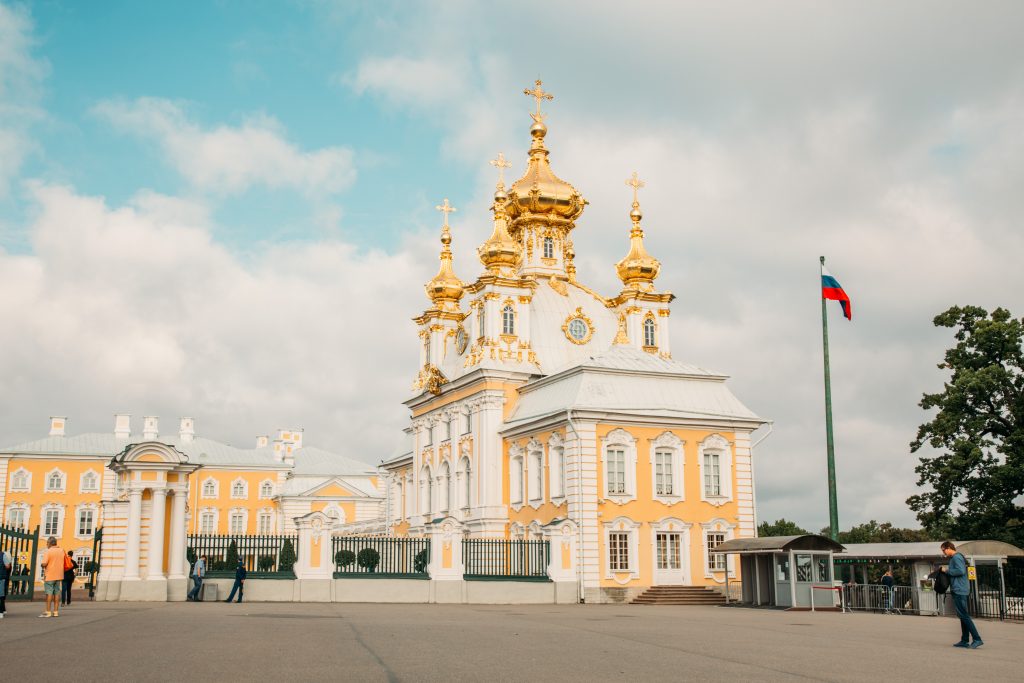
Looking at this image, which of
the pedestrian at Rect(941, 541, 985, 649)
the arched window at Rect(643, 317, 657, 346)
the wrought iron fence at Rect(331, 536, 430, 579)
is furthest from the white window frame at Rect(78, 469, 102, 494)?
Answer: the pedestrian at Rect(941, 541, 985, 649)

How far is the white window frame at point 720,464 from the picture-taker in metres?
38.4

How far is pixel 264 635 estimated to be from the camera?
52.4 ft

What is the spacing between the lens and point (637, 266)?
50.9 meters

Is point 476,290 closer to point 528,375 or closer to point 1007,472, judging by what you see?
point 528,375

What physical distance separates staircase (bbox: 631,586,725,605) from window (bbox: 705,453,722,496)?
395 centimetres

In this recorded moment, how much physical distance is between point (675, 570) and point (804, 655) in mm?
23211

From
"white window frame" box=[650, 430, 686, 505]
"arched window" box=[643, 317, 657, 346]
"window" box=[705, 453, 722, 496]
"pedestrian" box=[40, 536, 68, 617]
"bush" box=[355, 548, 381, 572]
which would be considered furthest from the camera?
"arched window" box=[643, 317, 657, 346]

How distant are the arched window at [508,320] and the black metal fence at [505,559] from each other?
45.3ft

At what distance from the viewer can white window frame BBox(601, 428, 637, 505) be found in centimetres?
3688

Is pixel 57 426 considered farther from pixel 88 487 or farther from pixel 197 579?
pixel 197 579

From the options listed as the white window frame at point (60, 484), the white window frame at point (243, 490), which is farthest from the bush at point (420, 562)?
the white window frame at point (243, 490)

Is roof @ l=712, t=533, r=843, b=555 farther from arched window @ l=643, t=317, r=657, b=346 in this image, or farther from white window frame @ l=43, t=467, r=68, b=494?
white window frame @ l=43, t=467, r=68, b=494

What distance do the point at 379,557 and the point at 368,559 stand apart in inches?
15.0

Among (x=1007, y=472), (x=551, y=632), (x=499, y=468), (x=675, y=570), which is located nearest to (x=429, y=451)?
(x=499, y=468)
